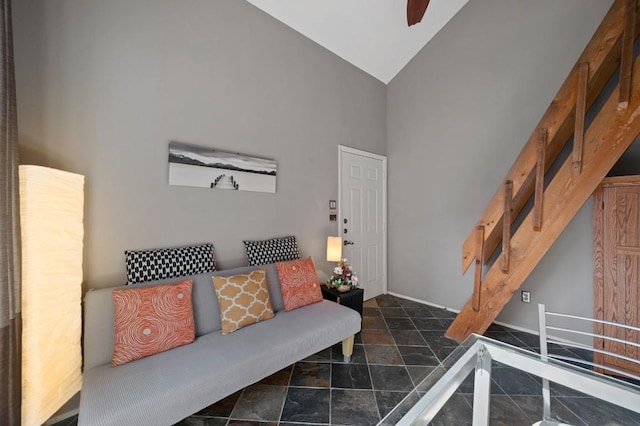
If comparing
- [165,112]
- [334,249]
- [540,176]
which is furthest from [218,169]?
[540,176]

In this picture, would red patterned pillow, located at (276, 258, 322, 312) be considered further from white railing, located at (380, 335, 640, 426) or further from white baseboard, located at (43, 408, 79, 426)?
white baseboard, located at (43, 408, 79, 426)

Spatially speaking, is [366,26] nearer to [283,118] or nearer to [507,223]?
[283,118]

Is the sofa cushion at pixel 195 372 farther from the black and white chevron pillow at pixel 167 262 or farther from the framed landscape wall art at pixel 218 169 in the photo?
the framed landscape wall art at pixel 218 169

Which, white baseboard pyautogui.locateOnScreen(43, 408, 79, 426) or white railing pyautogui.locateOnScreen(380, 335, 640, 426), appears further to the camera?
white baseboard pyautogui.locateOnScreen(43, 408, 79, 426)

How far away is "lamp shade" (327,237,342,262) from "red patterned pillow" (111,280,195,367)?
5.39 feet

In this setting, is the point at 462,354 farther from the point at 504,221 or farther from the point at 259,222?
the point at 259,222

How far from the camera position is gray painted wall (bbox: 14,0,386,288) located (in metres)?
1.67

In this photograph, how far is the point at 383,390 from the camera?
1897 millimetres

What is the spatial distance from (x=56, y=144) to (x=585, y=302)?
4.52m

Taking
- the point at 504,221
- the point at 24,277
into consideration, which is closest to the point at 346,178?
the point at 504,221

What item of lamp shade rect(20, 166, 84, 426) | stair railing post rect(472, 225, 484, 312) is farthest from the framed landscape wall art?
stair railing post rect(472, 225, 484, 312)

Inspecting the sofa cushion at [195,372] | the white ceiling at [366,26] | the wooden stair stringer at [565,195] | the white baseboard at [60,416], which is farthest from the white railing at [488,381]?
the white ceiling at [366,26]

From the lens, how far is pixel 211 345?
5.59 ft

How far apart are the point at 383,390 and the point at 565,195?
2.02 meters
